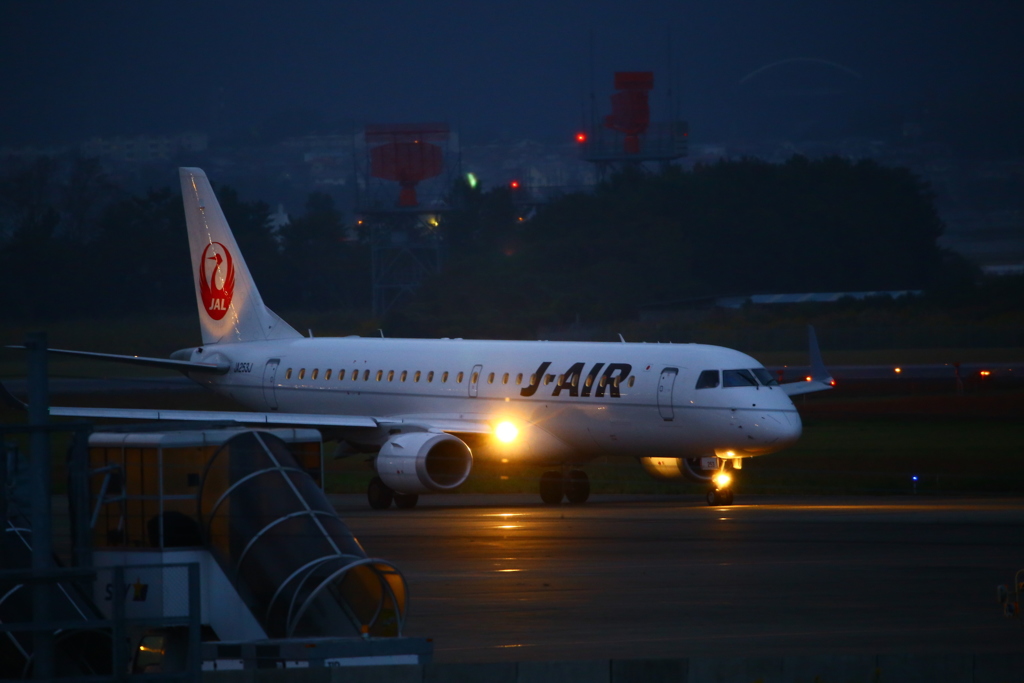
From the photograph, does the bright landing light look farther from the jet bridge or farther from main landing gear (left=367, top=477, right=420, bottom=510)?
the jet bridge

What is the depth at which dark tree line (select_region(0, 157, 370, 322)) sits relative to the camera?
→ 168 feet

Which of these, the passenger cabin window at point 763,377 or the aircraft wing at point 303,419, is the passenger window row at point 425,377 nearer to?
the aircraft wing at point 303,419

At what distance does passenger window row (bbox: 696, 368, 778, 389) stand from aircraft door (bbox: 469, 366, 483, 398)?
15.5ft

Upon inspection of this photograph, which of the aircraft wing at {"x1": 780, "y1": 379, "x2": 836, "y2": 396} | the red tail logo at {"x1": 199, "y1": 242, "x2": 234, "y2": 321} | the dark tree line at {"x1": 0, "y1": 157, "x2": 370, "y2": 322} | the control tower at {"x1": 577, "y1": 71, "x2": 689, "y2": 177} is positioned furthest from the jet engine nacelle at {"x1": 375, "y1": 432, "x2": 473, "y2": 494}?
the control tower at {"x1": 577, "y1": 71, "x2": 689, "y2": 177}

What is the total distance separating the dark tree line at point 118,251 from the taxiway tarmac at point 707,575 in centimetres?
2907

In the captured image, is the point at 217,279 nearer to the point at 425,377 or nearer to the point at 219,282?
the point at 219,282

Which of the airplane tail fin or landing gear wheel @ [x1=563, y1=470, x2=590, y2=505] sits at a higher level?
the airplane tail fin

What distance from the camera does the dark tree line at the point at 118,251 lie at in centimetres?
5122

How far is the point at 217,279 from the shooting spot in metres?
34.3

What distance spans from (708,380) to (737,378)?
507 millimetres

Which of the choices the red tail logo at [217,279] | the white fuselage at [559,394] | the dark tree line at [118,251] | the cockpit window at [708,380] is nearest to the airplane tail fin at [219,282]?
the red tail logo at [217,279]

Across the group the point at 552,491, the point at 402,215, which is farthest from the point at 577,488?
the point at 402,215

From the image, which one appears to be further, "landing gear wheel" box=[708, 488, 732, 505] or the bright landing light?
the bright landing light

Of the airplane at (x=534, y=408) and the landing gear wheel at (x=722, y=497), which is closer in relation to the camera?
the airplane at (x=534, y=408)
